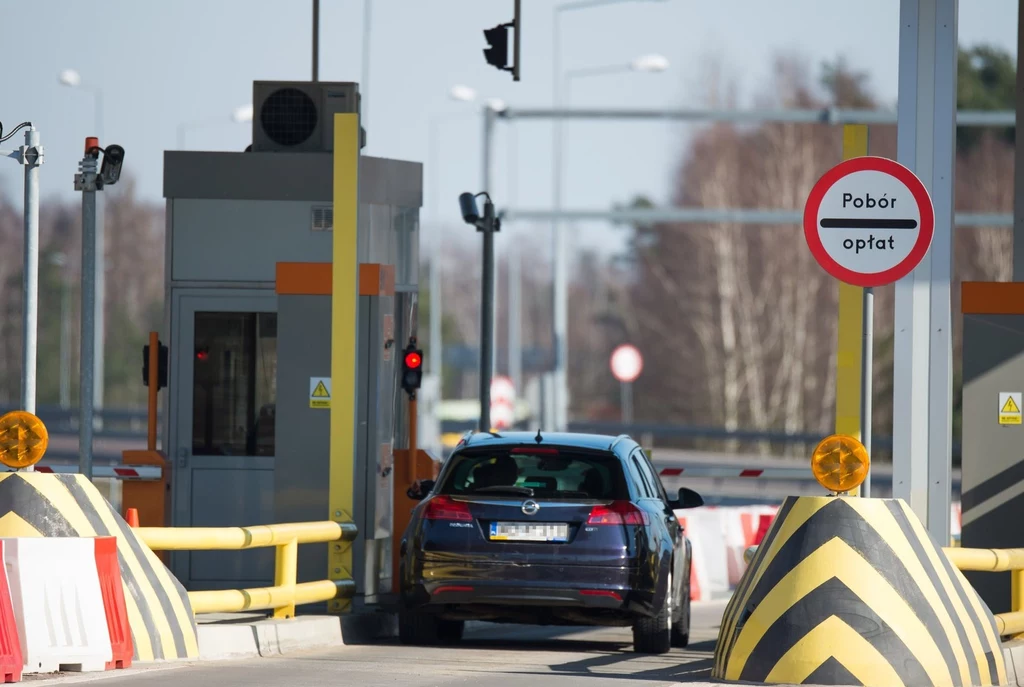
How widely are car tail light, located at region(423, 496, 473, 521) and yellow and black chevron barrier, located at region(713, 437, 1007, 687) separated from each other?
3.13m

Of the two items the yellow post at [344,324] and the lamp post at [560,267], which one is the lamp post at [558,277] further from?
the yellow post at [344,324]

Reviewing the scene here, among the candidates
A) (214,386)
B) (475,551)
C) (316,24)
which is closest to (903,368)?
(475,551)

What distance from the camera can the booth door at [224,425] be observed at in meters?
15.5

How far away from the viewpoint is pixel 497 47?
54.4 ft

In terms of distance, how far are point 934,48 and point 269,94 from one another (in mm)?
6852

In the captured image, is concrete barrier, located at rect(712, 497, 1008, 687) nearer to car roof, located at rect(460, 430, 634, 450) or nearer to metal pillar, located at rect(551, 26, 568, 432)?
car roof, located at rect(460, 430, 634, 450)

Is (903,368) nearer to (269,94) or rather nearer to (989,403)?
(989,403)

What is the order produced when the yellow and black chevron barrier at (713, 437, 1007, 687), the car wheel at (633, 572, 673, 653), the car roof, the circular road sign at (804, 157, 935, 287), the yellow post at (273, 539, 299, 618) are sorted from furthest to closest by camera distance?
the car roof, the car wheel at (633, 572, 673, 653), the yellow post at (273, 539, 299, 618), the circular road sign at (804, 157, 935, 287), the yellow and black chevron barrier at (713, 437, 1007, 687)

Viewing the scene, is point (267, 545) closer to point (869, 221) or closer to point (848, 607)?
point (848, 607)

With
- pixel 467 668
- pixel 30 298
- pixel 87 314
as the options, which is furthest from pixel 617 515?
pixel 30 298

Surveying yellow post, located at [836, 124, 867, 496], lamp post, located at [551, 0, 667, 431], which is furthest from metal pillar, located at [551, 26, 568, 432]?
yellow post, located at [836, 124, 867, 496]

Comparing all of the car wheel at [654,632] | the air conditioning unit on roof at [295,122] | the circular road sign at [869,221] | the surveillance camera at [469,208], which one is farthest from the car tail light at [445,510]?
the surveillance camera at [469,208]

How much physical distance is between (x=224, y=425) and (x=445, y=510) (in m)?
3.36

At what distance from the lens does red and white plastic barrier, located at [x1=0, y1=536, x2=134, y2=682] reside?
31.5ft
